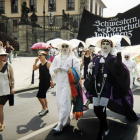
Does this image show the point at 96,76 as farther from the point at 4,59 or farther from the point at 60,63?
the point at 4,59

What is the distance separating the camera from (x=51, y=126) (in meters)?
4.33

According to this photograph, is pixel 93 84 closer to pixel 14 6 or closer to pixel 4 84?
pixel 4 84

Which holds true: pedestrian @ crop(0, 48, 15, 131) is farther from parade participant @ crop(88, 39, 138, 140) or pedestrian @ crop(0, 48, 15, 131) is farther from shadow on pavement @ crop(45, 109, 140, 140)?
parade participant @ crop(88, 39, 138, 140)

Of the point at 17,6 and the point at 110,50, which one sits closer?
the point at 110,50

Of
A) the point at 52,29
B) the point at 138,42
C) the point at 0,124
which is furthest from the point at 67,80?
the point at 52,29

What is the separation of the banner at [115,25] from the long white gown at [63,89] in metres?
2.22

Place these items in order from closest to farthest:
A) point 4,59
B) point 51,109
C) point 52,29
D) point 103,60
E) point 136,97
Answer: point 103,60, point 4,59, point 51,109, point 136,97, point 52,29

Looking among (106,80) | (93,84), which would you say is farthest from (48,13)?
(106,80)

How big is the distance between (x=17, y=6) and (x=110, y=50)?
40134 millimetres

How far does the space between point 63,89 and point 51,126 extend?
3.08 feet

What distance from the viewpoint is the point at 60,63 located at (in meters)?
4.16

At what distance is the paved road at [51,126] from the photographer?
12.5ft

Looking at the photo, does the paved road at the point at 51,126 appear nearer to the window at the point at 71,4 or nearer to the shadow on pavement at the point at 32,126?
the shadow on pavement at the point at 32,126

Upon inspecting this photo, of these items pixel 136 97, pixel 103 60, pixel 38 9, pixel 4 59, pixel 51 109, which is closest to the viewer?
pixel 103 60
